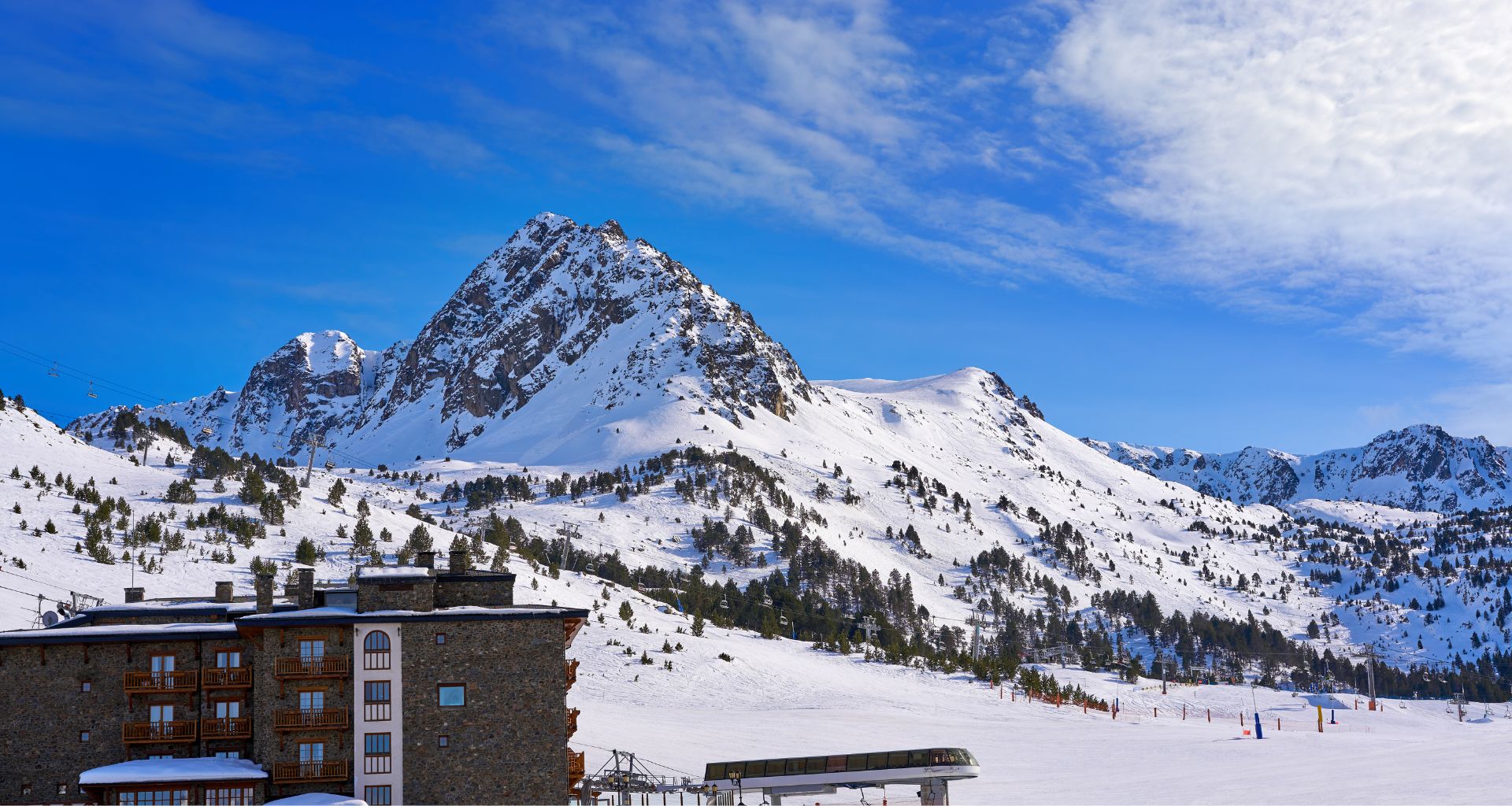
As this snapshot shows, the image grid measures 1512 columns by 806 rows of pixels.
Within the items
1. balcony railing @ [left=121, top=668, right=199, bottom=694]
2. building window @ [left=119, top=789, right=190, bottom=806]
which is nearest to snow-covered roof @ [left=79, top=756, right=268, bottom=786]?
building window @ [left=119, top=789, right=190, bottom=806]

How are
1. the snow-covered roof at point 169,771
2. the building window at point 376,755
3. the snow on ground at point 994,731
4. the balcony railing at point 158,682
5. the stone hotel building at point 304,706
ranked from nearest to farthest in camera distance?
1. the snow-covered roof at point 169,771
2. the stone hotel building at point 304,706
3. the building window at point 376,755
4. the balcony railing at point 158,682
5. the snow on ground at point 994,731

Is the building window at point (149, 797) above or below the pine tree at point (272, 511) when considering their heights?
below

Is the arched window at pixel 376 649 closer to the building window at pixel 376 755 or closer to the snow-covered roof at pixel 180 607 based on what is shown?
the building window at pixel 376 755

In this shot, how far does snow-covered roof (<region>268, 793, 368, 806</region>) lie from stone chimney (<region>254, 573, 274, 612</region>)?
290 inches

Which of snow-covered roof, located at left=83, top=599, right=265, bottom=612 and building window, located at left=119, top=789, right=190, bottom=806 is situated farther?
snow-covered roof, located at left=83, top=599, right=265, bottom=612

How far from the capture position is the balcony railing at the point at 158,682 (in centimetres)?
4975

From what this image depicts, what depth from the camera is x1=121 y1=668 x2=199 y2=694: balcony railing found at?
49750 millimetres

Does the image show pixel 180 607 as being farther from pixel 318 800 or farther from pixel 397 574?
pixel 318 800

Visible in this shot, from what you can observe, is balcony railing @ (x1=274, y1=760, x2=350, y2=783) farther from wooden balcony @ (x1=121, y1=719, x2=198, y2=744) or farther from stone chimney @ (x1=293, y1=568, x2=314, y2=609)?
stone chimney @ (x1=293, y1=568, x2=314, y2=609)

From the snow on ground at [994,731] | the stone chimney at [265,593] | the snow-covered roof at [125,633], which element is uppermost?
the stone chimney at [265,593]

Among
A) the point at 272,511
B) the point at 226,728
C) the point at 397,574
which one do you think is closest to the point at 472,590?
the point at 397,574

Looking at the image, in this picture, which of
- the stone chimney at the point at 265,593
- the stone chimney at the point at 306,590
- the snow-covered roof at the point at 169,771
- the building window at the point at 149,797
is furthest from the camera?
the stone chimney at the point at 306,590

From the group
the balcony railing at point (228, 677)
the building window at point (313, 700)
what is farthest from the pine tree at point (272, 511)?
the building window at point (313, 700)

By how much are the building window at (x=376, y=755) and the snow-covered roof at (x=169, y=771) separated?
348 centimetres
